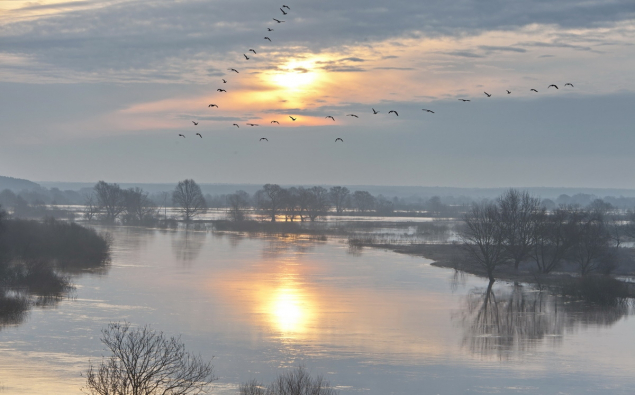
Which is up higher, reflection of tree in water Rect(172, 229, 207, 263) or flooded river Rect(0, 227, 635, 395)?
reflection of tree in water Rect(172, 229, 207, 263)

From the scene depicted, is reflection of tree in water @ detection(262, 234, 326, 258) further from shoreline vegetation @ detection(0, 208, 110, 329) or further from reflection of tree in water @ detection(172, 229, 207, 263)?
shoreline vegetation @ detection(0, 208, 110, 329)

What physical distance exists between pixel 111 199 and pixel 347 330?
71717 millimetres

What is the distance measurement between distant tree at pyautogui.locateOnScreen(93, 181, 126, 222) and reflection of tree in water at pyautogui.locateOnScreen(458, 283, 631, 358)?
215 ft

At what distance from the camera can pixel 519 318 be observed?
88.7 feet

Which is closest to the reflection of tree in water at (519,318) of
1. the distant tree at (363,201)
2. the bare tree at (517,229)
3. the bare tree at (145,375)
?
the bare tree at (517,229)

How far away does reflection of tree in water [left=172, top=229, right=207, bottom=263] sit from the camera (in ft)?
155

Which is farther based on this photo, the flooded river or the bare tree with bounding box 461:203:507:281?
the bare tree with bounding box 461:203:507:281

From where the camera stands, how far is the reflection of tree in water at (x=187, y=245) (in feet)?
155

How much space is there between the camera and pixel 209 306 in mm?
27750

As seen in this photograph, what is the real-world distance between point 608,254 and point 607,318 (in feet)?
43.0

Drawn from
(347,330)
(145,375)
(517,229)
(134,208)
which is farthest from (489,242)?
(134,208)

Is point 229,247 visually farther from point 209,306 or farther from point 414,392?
point 414,392

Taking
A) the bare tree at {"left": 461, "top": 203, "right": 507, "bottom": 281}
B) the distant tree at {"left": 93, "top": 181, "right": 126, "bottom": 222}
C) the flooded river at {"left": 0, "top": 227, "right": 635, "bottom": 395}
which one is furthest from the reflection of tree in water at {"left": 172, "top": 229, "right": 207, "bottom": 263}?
the distant tree at {"left": 93, "top": 181, "right": 126, "bottom": 222}

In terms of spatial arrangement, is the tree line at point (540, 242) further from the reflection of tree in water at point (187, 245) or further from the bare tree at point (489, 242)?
the reflection of tree in water at point (187, 245)
